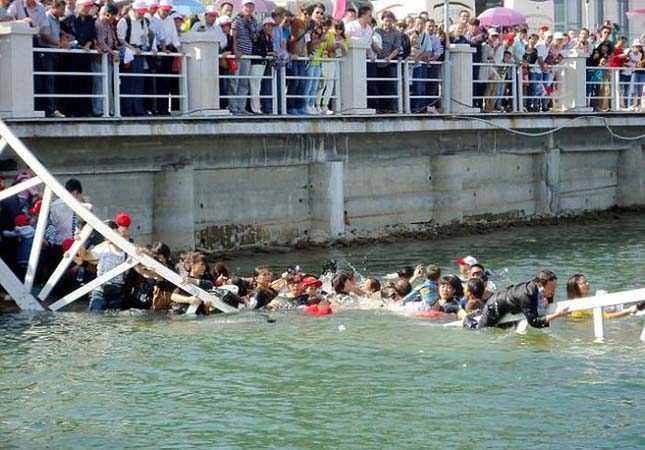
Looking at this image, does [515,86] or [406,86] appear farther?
[515,86]

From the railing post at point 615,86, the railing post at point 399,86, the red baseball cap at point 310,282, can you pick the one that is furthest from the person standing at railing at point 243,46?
the railing post at point 615,86

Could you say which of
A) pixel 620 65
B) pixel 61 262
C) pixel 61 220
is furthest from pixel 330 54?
pixel 620 65

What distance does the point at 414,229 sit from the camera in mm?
29312

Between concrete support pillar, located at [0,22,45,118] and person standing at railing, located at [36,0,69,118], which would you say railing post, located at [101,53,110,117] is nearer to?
person standing at railing, located at [36,0,69,118]

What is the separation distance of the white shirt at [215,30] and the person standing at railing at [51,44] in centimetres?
273

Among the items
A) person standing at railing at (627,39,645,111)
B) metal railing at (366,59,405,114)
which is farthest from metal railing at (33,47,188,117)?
person standing at railing at (627,39,645,111)

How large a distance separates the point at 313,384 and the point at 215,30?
32.5 feet

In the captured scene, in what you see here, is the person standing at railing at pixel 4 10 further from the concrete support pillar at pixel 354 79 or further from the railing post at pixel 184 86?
the concrete support pillar at pixel 354 79

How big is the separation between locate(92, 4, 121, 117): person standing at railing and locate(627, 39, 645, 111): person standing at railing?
15.2 meters

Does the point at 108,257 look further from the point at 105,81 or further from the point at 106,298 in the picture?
the point at 105,81

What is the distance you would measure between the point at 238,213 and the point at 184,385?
1056 centimetres

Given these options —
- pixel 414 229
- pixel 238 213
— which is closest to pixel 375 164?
pixel 414 229

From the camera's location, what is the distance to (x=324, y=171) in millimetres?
27172

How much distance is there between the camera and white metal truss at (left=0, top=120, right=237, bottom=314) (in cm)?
1934
